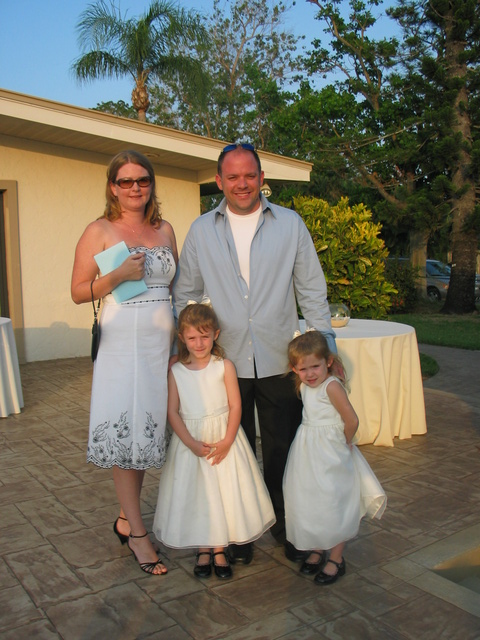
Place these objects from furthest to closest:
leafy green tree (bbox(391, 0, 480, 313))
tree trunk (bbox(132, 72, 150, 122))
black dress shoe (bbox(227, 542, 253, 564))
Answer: leafy green tree (bbox(391, 0, 480, 313)) → tree trunk (bbox(132, 72, 150, 122)) → black dress shoe (bbox(227, 542, 253, 564))

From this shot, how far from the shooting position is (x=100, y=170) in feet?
30.5

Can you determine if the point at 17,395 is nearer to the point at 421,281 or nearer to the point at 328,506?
the point at 328,506

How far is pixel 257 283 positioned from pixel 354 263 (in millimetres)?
5881

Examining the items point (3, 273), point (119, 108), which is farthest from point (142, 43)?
point (119, 108)

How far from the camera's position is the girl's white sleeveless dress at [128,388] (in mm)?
2742

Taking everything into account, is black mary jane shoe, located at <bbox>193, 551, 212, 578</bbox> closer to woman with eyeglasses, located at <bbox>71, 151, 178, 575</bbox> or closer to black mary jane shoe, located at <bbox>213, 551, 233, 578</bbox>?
black mary jane shoe, located at <bbox>213, 551, 233, 578</bbox>

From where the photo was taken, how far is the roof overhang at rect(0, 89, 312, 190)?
7341 millimetres

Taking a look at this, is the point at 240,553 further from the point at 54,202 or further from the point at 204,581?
the point at 54,202

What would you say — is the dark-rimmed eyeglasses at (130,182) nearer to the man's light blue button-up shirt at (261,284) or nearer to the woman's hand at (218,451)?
the man's light blue button-up shirt at (261,284)

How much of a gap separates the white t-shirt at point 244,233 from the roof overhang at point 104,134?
5424 mm

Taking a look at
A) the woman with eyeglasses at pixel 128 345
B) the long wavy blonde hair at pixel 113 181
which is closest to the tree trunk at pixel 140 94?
the long wavy blonde hair at pixel 113 181

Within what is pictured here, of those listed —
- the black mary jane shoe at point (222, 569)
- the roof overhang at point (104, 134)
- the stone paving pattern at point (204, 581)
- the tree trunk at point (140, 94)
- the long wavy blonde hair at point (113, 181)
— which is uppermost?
the tree trunk at point (140, 94)

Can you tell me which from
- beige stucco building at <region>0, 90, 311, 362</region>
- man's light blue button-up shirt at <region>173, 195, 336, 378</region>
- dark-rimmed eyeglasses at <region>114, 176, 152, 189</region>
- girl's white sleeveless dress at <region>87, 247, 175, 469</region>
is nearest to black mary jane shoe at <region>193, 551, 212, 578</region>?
girl's white sleeveless dress at <region>87, 247, 175, 469</region>

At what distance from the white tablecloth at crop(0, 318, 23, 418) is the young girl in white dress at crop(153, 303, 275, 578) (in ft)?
11.1
